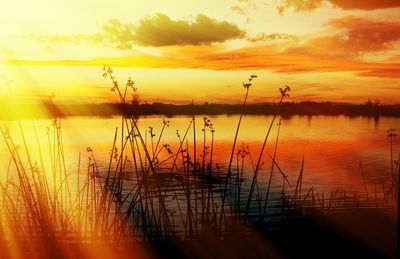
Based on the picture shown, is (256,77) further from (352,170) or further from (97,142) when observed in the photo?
(97,142)

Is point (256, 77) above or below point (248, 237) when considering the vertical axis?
above

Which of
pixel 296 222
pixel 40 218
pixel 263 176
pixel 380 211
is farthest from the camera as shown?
pixel 263 176

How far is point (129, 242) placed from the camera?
652 cm

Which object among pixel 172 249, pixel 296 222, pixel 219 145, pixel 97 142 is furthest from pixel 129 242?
pixel 97 142

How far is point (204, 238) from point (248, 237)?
0.51 m

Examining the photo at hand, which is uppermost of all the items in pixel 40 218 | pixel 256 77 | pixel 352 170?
pixel 256 77

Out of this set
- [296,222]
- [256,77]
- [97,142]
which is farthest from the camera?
[97,142]

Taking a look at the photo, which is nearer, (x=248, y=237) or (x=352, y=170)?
(x=248, y=237)

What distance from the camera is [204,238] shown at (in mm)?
6211

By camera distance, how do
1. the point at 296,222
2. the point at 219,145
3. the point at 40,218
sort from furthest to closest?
the point at 219,145, the point at 296,222, the point at 40,218

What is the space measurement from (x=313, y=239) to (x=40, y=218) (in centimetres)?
301

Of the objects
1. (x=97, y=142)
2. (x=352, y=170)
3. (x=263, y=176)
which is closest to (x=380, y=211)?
(x=263, y=176)

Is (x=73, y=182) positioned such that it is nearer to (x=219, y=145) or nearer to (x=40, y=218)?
(x=40, y=218)

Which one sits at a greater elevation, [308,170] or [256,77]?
[256,77]
